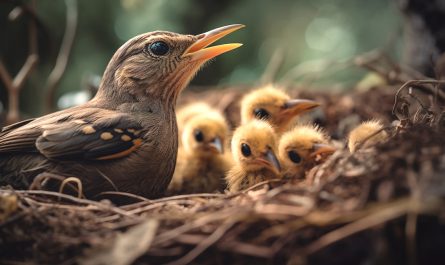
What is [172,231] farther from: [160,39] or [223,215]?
[160,39]

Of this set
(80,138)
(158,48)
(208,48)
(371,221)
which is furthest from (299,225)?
(158,48)

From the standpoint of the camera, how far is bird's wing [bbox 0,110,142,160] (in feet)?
10.3

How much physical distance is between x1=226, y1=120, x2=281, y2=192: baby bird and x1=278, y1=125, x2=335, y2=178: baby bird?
8cm

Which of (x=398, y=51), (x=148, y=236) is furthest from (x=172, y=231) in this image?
(x=398, y=51)

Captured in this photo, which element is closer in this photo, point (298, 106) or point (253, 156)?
point (253, 156)

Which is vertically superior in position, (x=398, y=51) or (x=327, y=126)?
(x=398, y=51)

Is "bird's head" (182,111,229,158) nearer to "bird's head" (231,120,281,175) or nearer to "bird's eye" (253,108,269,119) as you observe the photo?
"bird's eye" (253,108,269,119)

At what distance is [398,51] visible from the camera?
7.17m

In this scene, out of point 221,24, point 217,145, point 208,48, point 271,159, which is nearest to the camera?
point 271,159

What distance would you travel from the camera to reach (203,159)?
4.00 m

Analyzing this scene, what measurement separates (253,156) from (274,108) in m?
0.74

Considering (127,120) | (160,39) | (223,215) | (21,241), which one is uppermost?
(160,39)

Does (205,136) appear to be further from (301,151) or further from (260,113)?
(301,151)

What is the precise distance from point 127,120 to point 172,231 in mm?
1275
